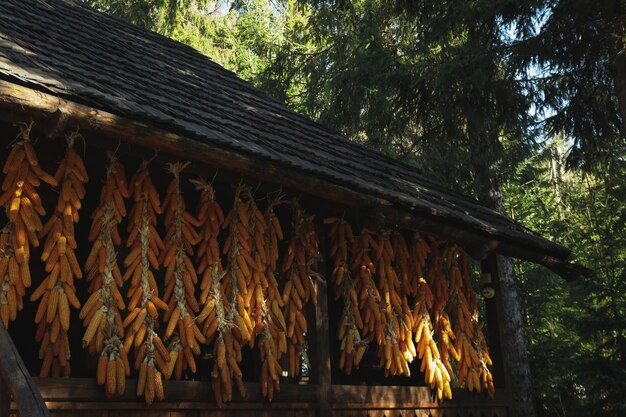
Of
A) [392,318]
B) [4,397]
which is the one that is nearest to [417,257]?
[392,318]

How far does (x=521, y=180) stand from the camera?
896 inches

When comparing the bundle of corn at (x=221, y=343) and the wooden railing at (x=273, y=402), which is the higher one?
the bundle of corn at (x=221, y=343)

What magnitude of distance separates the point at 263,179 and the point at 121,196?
3.47 feet

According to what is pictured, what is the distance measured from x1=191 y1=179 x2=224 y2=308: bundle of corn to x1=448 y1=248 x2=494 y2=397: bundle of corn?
10.0 ft

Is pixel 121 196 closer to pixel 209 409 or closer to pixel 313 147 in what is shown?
pixel 209 409

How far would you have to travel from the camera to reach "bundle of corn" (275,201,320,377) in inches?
224

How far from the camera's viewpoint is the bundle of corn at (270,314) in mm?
5305

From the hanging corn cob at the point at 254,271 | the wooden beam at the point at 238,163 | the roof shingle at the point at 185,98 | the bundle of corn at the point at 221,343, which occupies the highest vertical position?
the roof shingle at the point at 185,98

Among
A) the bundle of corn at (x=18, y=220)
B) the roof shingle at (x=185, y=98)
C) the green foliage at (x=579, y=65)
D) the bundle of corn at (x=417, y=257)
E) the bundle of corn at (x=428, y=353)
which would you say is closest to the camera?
the bundle of corn at (x=18, y=220)

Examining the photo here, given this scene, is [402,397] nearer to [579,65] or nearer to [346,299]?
[346,299]

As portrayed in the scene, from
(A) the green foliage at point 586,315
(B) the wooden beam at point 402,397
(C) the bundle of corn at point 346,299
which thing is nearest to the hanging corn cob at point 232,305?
(C) the bundle of corn at point 346,299

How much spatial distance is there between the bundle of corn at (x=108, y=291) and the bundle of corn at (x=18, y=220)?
40 cm

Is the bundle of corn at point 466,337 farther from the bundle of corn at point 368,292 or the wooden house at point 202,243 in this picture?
the bundle of corn at point 368,292

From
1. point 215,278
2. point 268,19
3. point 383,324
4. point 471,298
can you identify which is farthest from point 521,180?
point 215,278
